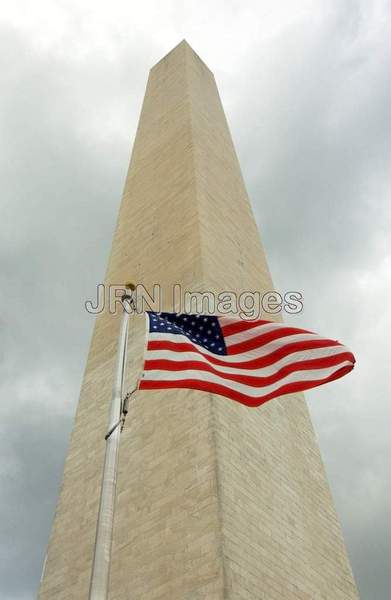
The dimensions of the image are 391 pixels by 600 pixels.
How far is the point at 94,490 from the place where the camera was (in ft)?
40.1

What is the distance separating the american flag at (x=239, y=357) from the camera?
773 cm

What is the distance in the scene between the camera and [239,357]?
8438 mm

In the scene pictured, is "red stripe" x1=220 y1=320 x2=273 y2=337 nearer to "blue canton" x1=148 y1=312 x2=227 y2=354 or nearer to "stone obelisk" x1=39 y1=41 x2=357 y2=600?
"blue canton" x1=148 y1=312 x2=227 y2=354

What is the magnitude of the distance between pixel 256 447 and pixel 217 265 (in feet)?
16.6

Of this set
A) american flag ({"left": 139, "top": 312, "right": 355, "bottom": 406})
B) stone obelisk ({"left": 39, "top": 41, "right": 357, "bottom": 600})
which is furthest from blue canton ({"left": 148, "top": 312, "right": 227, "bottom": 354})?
stone obelisk ({"left": 39, "top": 41, "right": 357, "bottom": 600})

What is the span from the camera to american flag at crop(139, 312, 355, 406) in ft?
25.3

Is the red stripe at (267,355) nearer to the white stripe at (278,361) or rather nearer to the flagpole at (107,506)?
the white stripe at (278,361)

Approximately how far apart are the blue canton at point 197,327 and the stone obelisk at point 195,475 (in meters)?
2.66

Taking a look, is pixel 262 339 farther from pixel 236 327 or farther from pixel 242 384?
pixel 242 384

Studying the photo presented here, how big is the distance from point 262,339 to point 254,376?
59 cm

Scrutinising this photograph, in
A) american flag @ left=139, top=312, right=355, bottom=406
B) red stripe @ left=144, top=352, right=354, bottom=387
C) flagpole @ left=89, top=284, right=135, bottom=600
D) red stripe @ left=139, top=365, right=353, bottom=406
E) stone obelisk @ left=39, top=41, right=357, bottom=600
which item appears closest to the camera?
flagpole @ left=89, top=284, right=135, bottom=600

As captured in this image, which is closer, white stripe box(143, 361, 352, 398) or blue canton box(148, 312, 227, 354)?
white stripe box(143, 361, 352, 398)

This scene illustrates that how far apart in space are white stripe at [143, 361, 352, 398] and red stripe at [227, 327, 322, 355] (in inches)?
21.3

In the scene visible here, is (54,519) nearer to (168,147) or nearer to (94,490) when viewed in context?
(94,490)
